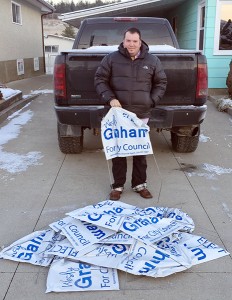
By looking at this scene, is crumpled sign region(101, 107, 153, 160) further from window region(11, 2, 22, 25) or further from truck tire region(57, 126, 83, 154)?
window region(11, 2, 22, 25)

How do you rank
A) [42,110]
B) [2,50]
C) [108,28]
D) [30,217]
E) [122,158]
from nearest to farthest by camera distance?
1. [30,217]
2. [122,158]
3. [108,28]
4. [42,110]
5. [2,50]

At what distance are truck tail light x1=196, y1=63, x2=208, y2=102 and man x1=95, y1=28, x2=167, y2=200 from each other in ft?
2.85

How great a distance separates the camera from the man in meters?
3.58

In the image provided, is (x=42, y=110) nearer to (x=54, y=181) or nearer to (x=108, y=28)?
(x=108, y=28)

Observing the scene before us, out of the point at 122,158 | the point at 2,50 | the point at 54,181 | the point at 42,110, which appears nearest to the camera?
the point at 122,158

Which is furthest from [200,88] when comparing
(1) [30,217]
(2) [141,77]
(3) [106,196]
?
(1) [30,217]

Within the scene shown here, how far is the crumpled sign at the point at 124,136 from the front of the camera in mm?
3744

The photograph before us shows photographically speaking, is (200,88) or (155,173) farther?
(155,173)

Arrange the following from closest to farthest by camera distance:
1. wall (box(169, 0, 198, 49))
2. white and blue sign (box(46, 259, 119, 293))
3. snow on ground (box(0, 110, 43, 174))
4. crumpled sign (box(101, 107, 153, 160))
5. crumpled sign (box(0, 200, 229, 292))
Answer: white and blue sign (box(46, 259, 119, 293)), crumpled sign (box(0, 200, 229, 292)), crumpled sign (box(101, 107, 153, 160)), snow on ground (box(0, 110, 43, 174)), wall (box(169, 0, 198, 49))

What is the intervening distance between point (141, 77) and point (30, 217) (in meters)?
1.77

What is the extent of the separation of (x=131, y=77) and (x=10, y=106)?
19.9 ft

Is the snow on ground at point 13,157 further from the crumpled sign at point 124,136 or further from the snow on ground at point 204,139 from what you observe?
the snow on ground at point 204,139

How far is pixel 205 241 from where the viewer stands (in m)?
3.04

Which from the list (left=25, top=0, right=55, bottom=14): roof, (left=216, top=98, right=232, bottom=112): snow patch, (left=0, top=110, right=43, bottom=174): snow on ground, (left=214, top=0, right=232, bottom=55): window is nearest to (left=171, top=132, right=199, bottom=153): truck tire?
(left=0, top=110, right=43, bottom=174): snow on ground
